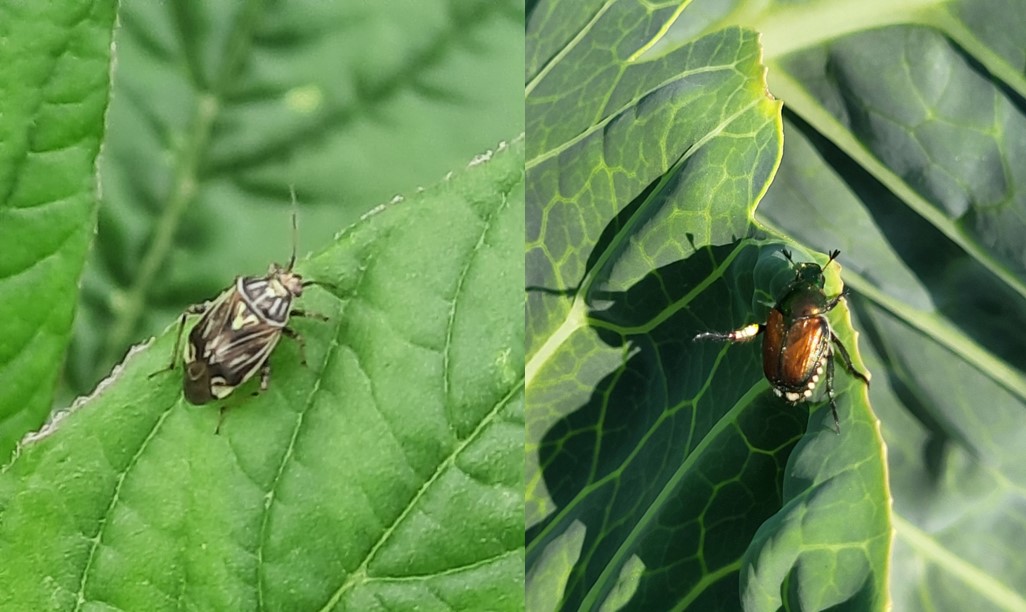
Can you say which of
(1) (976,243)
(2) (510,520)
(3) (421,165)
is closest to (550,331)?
(2) (510,520)

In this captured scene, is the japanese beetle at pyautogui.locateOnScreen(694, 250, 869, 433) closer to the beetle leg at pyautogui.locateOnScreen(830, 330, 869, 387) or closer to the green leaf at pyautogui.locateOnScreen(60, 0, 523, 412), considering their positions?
the beetle leg at pyautogui.locateOnScreen(830, 330, 869, 387)

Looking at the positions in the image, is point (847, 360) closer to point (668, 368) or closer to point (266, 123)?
point (668, 368)

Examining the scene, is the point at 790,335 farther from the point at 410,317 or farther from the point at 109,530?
the point at 109,530

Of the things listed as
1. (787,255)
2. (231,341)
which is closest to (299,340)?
(231,341)

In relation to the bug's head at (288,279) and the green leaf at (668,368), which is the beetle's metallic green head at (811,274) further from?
the bug's head at (288,279)

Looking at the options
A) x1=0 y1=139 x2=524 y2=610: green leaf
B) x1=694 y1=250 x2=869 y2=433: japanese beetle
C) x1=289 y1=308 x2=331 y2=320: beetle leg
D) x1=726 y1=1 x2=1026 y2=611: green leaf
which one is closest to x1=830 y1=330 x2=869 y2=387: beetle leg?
x1=694 y1=250 x2=869 y2=433: japanese beetle
